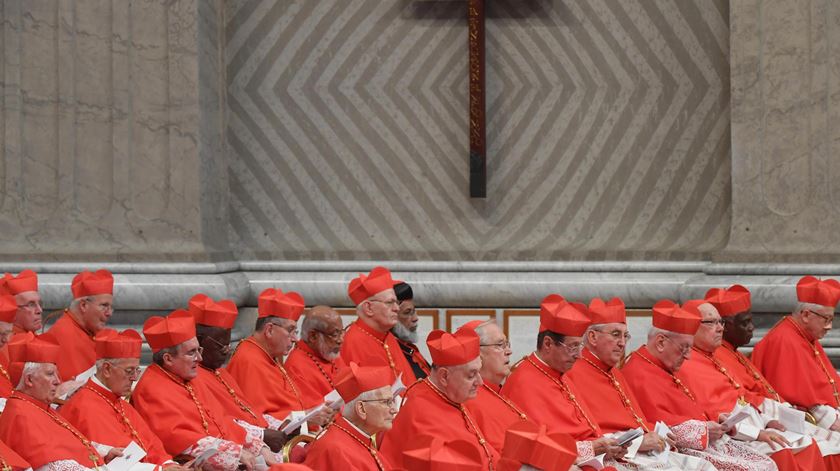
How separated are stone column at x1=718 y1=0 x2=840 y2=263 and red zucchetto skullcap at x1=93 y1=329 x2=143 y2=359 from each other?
4.58 metres

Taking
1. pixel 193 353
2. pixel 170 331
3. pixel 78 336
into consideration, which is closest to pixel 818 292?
pixel 193 353

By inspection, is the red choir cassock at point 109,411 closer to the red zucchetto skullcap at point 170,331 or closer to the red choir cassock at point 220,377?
the red zucchetto skullcap at point 170,331

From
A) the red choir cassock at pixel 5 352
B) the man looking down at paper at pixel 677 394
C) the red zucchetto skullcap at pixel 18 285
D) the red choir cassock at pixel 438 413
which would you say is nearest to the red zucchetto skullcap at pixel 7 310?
the red choir cassock at pixel 5 352

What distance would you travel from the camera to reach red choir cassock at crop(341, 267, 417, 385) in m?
7.18

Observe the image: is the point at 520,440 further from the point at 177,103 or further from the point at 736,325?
the point at 177,103

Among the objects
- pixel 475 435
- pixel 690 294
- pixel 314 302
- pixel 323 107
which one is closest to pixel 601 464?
pixel 475 435

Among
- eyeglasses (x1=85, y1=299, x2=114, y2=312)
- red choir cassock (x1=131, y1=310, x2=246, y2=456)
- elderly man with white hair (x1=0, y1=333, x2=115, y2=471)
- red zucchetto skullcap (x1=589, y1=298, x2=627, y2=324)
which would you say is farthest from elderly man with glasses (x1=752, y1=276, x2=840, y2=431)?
elderly man with white hair (x1=0, y1=333, x2=115, y2=471)

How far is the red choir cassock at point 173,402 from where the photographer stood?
18.7 ft

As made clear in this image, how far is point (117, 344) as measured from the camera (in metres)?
5.39

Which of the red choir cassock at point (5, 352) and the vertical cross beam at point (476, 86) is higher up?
the vertical cross beam at point (476, 86)

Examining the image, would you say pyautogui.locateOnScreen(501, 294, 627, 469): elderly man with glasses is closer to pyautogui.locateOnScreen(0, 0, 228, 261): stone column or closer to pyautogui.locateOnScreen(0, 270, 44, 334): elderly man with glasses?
pyautogui.locateOnScreen(0, 270, 44, 334): elderly man with glasses

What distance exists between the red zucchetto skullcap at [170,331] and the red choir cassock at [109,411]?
25cm

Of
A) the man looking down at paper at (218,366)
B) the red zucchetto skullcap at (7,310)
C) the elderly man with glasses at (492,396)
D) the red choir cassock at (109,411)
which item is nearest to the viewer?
the red choir cassock at (109,411)

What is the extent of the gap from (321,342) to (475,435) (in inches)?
75.0
